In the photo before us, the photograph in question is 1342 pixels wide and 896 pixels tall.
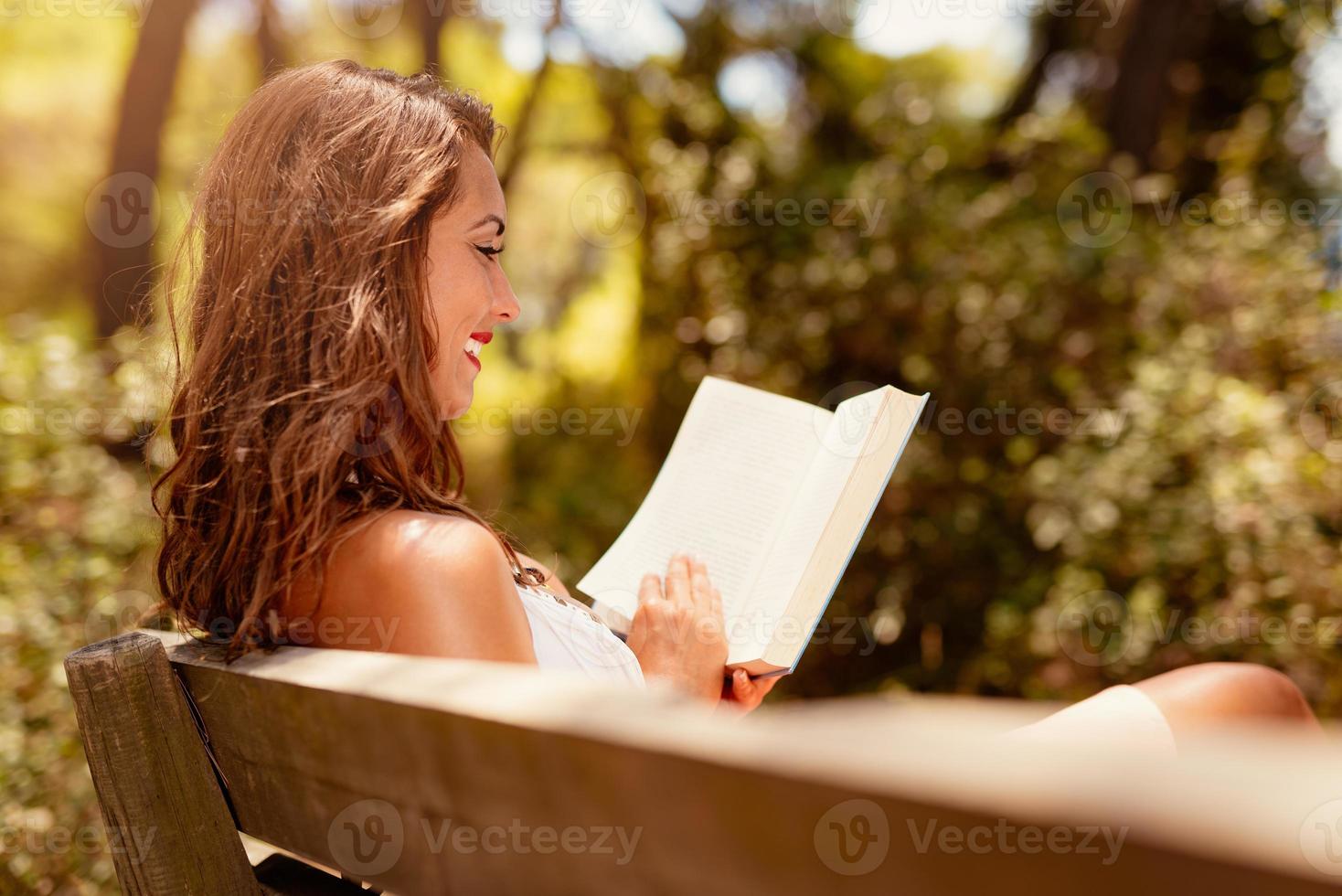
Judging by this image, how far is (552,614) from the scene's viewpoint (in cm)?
137

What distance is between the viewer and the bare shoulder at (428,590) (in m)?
1.05

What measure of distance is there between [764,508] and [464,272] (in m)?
0.62

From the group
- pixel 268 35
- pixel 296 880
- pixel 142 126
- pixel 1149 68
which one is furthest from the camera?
pixel 268 35

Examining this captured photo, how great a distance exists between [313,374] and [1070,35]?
6434 mm

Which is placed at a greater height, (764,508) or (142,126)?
(142,126)

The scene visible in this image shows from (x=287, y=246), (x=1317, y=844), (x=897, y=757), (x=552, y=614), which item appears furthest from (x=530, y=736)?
(x=287, y=246)

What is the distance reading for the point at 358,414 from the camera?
1.21m

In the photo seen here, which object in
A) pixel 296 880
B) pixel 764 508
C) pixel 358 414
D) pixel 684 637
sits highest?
pixel 358 414

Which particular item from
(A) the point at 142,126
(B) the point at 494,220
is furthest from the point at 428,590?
(A) the point at 142,126

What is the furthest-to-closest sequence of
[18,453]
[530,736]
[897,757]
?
1. [18,453]
2. [530,736]
3. [897,757]

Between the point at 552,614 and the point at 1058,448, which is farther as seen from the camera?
the point at 1058,448

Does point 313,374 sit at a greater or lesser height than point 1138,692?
greater

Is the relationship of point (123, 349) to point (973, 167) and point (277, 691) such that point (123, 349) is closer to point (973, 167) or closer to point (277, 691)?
point (277, 691)

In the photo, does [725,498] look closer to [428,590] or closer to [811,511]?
[811,511]
